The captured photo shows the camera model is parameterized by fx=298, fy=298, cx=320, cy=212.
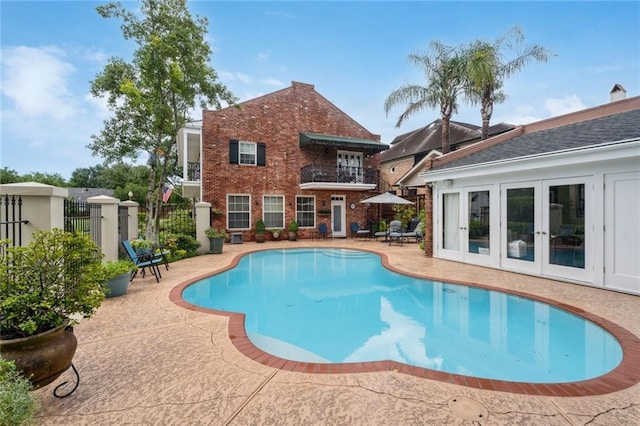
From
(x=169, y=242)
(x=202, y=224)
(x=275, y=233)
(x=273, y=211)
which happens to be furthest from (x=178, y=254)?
(x=273, y=211)

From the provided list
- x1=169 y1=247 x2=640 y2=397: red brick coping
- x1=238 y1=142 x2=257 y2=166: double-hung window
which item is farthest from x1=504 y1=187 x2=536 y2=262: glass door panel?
x1=238 y1=142 x2=257 y2=166: double-hung window

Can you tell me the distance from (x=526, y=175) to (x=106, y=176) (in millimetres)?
49591

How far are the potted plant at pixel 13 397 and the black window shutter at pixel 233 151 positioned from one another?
1480 cm

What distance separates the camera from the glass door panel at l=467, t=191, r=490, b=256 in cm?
853

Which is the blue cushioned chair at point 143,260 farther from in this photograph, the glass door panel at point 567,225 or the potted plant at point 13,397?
the glass door panel at point 567,225

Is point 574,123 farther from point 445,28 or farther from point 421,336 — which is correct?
point 421,336

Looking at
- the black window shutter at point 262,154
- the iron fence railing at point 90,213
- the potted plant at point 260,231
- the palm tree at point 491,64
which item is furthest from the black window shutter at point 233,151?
the palm tree at point 491,64

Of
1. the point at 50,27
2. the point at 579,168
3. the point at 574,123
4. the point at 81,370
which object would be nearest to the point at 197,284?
the point at 81,370

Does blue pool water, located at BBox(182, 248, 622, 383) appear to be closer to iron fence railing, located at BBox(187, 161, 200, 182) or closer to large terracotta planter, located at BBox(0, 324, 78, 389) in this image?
large terracotta planter, located at BBox(0, 324, 78, 389)

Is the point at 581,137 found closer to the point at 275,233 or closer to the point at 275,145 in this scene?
the point at 275,233

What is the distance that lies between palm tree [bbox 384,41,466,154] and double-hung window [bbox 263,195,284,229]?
851cm

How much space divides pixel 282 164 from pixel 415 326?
1368cm

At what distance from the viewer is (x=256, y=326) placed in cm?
512

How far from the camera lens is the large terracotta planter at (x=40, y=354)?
227 cm
